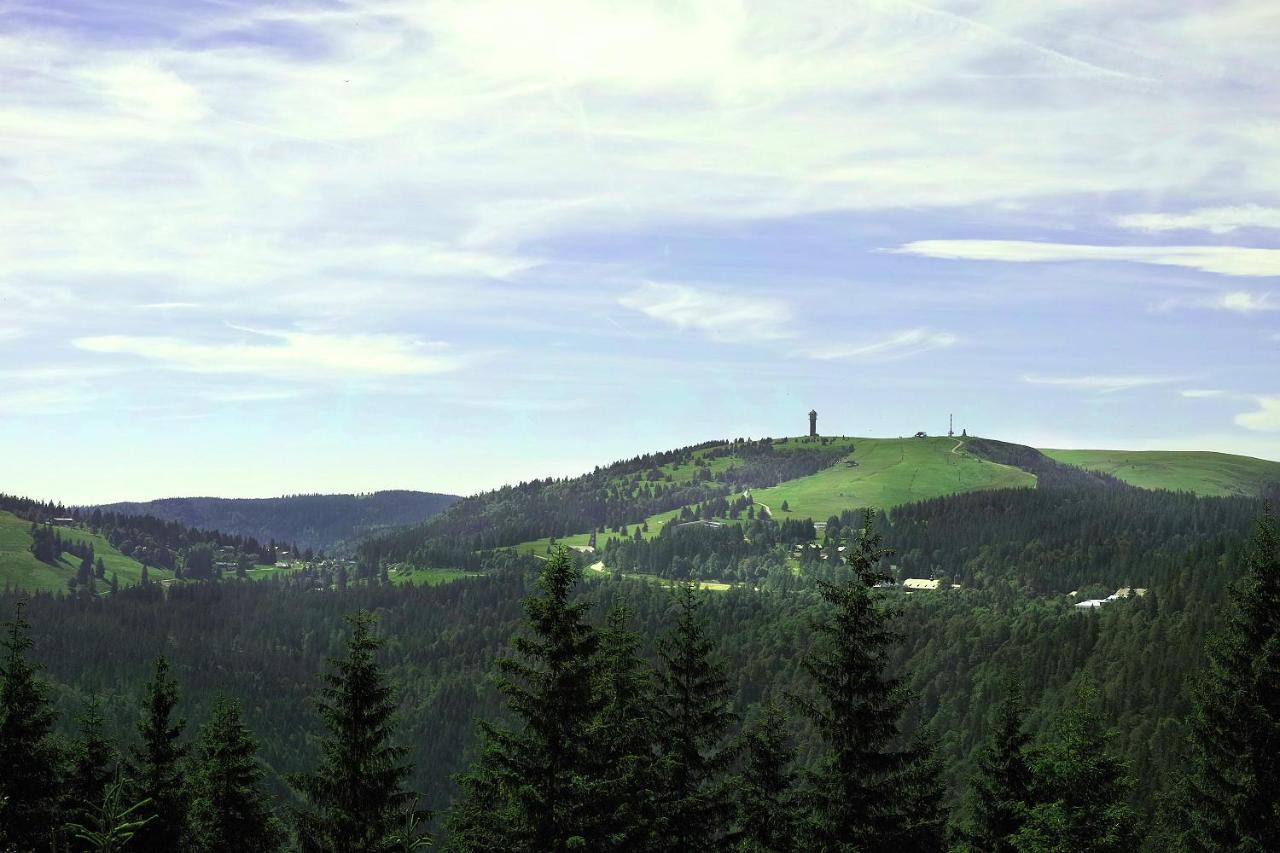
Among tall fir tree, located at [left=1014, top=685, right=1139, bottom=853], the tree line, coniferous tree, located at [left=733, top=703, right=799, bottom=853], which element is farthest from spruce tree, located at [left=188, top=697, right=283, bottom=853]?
tall fir tree, located at [left=1014, top=685, right=1139, bottom=853]

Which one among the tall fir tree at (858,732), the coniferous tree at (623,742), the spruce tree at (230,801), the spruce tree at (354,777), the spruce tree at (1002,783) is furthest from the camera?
the spruce tree at (230,801)

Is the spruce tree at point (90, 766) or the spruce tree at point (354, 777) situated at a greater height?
the spruce tree at point (354, 777)

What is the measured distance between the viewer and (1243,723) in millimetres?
44312

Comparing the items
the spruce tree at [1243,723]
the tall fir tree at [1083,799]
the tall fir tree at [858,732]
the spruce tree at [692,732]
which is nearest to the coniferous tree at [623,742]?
the spruce tree at [692,732]

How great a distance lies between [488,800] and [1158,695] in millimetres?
169731

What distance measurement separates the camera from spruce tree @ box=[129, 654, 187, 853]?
174 feet

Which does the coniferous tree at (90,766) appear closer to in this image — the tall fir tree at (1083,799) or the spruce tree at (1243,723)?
the tall fir tree at (1083,799)

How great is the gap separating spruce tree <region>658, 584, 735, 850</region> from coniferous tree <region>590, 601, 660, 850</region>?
36.1 inches

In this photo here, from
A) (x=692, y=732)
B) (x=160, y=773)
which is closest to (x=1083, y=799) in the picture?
(x=692, y=732)

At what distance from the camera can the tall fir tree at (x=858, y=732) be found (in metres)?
38.2

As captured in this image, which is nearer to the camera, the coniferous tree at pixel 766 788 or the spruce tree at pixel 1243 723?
the spruce tree at pixel 1243 723

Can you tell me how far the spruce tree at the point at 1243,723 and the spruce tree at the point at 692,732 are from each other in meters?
20.4

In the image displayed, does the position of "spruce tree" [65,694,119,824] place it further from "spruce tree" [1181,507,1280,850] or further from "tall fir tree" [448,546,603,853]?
"spruce tree" [1181,507,1280,850]

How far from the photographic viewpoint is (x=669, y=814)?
41031 mm
